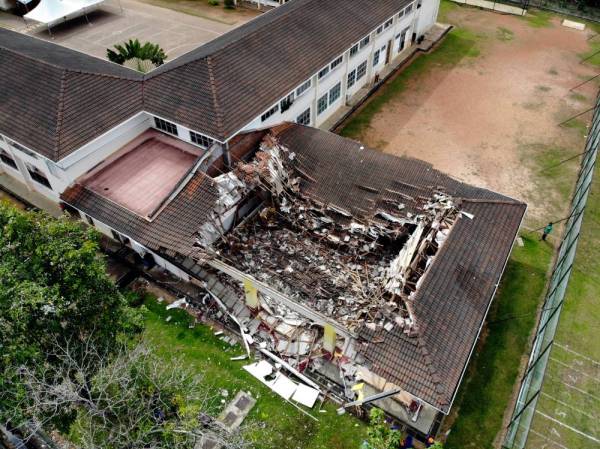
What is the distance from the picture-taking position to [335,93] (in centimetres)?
3672

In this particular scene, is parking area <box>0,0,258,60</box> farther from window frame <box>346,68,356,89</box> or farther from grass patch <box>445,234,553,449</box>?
grass patch <box>445,234,553,449</box>

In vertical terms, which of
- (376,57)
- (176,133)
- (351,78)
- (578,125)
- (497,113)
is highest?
(176,133)

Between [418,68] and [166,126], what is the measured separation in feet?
88.3

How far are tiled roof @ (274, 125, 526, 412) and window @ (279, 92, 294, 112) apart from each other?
7.02ft

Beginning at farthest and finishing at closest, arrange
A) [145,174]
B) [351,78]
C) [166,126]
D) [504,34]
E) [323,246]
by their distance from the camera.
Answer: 1. [504,34]
2. [351,78]
3. [166,126]
4. [145,174]
5. [323,246]

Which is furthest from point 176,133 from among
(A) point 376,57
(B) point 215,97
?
(A) point 376,57

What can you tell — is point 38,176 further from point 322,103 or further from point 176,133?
point 322,103

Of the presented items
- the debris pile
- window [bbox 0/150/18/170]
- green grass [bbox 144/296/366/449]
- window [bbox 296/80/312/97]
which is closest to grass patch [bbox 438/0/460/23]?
window [bbox 296/80/312/97]

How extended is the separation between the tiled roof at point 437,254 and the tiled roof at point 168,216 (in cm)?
600

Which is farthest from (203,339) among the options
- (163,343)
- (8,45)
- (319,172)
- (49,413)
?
(8,45)

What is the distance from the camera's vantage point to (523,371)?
72.9 ft

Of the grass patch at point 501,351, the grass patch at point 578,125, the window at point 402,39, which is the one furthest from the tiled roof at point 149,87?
the grass patch at point 578,125

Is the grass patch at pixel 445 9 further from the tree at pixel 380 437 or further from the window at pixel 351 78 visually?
the tree at pixel 380 437

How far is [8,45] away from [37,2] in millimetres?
29917
